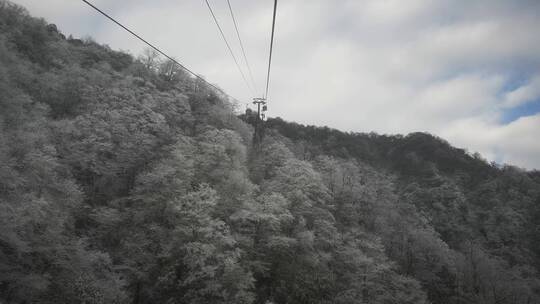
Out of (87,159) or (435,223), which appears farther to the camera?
(435,223)

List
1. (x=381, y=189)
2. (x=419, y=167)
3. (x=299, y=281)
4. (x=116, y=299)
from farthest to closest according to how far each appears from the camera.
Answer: (x=419, y=167)
(x=381, y=189)
(x=299, y=281)
(x=116, y=299)

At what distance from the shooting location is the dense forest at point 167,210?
19.9 metres

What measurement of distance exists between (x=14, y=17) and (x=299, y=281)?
53720 mm

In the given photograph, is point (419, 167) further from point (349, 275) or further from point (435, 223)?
point (349, 275)

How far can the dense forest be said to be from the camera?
19.9 meters

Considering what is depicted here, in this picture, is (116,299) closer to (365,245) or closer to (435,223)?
(365,245)

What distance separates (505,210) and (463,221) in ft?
36.1

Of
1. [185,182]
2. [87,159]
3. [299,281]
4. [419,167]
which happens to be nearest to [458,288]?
[299,281]

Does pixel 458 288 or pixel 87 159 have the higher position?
pixel 87 159

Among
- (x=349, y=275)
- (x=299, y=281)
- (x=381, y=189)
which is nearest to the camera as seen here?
(x=299, y=281)

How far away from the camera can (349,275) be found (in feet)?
98.2

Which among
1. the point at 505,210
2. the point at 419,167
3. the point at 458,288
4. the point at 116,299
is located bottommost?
the point at 458,288

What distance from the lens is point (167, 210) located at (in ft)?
84.9

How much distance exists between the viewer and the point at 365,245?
3425 centimetres
